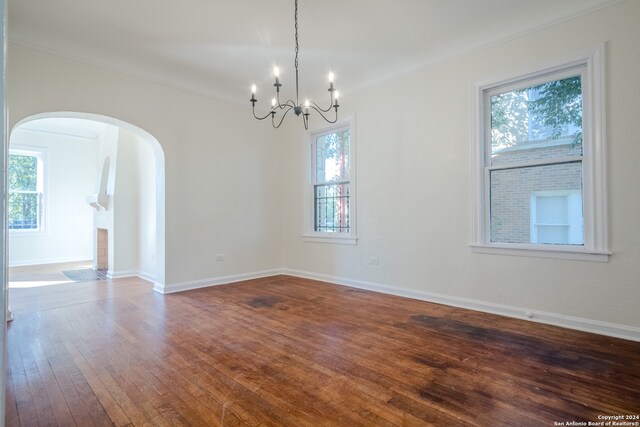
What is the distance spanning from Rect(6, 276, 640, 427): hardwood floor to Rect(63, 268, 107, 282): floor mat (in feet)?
6.14

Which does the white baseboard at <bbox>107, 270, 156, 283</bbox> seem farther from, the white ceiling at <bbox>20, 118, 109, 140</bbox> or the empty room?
the white ceiling at <bbox>20, 118, 109, 140</bbox>

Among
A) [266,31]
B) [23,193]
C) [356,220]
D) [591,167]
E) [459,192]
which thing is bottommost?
[356,220]

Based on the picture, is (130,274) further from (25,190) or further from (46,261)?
(25,190)

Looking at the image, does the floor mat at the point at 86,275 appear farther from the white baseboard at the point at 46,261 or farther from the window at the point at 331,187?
the window at the point at 331,187

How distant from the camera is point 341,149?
5090mm

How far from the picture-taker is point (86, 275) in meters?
5.83

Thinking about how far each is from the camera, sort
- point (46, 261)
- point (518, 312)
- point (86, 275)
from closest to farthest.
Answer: point (518, 312), point (86, 275), point (46, 261)

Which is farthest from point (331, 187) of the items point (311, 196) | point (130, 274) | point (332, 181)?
point (130, 274)

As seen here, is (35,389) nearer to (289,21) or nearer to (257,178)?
(289,21)

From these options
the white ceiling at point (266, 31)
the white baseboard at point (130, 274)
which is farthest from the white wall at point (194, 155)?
the white baseboard at point (130, 274)

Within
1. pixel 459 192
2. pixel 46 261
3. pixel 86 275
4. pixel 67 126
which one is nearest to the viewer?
pixel 459 192

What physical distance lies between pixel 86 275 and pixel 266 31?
5445 mm

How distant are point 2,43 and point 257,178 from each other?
198 inches

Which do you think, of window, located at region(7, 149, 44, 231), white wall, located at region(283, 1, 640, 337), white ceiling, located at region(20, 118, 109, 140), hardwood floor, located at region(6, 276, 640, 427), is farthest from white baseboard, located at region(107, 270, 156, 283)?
window, located at region(7, 149, 44, 231)
